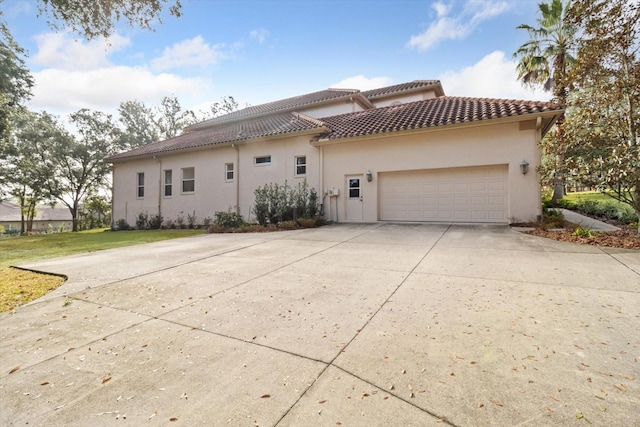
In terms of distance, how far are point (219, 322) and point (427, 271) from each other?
10.7 feet

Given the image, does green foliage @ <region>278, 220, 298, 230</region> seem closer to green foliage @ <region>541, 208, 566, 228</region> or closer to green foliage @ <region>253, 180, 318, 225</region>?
green foliage @ <region>253, 180, 318, 225</region>

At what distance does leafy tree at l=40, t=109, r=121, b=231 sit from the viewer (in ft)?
82.5

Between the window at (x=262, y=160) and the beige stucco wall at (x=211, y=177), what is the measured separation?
0.53 ft

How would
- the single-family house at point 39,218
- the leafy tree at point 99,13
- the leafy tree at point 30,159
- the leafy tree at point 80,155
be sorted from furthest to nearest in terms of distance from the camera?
the single-family house at point 39,218 → the leafy tree at point 80,155 → the leafy tree at point 30,159 → the leafy tree at point 99,13

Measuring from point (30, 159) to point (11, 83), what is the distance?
8.14 metres

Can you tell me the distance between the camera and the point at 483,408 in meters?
1.70

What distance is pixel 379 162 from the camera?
39.0ft

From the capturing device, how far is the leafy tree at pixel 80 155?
990 inches

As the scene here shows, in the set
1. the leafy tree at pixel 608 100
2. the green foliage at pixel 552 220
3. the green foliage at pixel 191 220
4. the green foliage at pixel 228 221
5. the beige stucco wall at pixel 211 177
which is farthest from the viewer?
the green foliage at pixel 191 220

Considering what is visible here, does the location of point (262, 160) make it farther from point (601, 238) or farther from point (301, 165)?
point (601, 238)

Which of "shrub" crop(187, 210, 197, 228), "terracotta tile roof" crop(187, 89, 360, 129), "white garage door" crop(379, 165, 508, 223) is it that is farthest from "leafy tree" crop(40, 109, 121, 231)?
"white garage door" crop(379, 165, 508, 223)

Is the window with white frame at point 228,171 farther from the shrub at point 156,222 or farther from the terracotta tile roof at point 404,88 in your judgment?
the terracotta tile roof at point 404,88

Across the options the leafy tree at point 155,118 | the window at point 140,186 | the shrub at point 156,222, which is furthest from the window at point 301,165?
the leafy tree at point 155,118

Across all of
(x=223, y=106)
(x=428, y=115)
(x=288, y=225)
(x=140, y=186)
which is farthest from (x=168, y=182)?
(x=223, y=106)
